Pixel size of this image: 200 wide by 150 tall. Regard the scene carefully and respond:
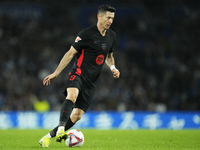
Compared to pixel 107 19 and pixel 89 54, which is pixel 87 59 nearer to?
pixel 89 54

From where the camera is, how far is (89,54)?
5.49 metres

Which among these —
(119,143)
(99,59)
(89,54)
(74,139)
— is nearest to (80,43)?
(89,54)

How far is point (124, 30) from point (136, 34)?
733mm

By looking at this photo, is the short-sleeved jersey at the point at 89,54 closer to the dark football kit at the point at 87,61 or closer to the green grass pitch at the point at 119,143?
the dark football kit at the point at 87,61

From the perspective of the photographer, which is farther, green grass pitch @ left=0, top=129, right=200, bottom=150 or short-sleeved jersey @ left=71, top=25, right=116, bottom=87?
short-sleeved jersey @ left=71, top=25, right=116, bottom=87

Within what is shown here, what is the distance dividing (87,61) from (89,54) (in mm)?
125

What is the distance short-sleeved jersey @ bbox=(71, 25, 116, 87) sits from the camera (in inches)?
214

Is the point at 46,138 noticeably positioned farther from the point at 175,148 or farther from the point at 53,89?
the point at 53,89

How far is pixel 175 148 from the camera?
5273 millimetres

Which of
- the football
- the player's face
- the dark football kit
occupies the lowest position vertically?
the football

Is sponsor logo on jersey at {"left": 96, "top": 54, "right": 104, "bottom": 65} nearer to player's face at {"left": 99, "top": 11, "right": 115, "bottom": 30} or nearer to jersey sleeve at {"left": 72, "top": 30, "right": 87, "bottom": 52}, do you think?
jersey sleeve at {"left": 72, "top": 30, "right": 87, "bottom": 52}

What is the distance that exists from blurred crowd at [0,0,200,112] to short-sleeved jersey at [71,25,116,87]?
30.6 ft

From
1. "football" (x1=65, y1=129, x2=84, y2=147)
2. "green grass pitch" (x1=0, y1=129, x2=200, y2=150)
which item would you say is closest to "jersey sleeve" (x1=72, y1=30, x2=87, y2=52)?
"football" (x1=65, y1=129, x2=84, y2=147)

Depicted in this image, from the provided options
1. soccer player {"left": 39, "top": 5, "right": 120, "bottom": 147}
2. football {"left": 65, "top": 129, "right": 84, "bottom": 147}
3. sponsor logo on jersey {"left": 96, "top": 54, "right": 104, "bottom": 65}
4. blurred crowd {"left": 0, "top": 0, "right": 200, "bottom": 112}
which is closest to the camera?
football {"left": 65, "top": 129, "right": 84, "bottom": 147}
